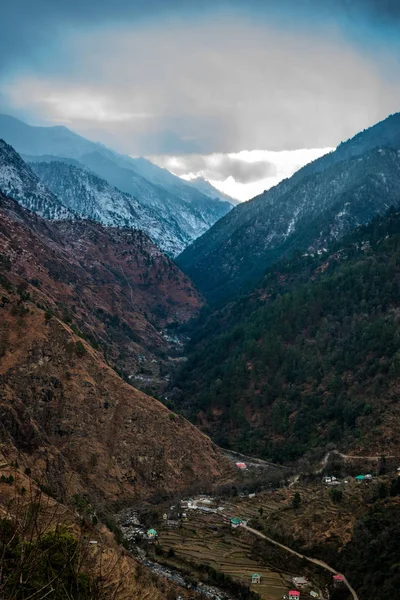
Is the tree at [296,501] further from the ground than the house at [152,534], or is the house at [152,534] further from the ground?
the tree at [296,501]

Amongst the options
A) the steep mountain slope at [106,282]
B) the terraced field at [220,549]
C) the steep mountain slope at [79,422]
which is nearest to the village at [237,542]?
the terraced field at [220,549]

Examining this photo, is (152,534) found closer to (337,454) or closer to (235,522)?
(235,522)

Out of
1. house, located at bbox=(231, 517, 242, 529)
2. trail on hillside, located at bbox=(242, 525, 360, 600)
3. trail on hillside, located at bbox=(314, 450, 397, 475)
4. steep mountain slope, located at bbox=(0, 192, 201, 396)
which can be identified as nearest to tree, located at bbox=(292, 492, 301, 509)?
trail on hillside, located at bbox=(242, 525, 360, 600)

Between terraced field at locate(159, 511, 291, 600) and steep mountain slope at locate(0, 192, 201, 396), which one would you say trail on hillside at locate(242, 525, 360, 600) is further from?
steep mountain slope at locate(0, 192, 201, 396)

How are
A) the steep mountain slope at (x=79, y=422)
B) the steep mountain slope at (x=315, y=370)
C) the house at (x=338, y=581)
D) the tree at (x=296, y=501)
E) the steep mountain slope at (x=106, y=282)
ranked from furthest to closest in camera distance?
1. the steep mountain slope at (x=106, y=282)
2. the steep mountain slope at (x=315, y=370)
3. the tree at (x=296, y=501)
4. the steep mountain slope at (x=79, y=422)
5. the house at (x=338, y=581)

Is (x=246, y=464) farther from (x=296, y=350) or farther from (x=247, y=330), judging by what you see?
(x=247, y=330)

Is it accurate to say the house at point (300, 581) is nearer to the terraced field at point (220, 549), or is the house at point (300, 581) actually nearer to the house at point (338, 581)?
the terraced field at point (220, 549)
